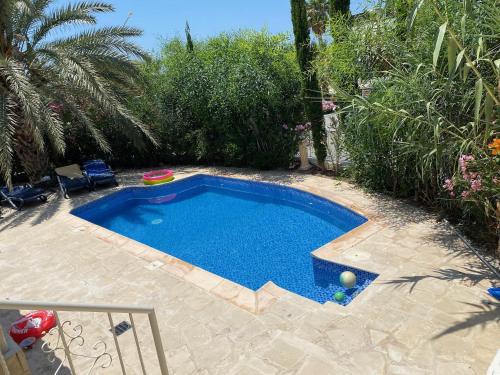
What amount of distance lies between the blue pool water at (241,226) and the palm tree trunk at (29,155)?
3230 mm

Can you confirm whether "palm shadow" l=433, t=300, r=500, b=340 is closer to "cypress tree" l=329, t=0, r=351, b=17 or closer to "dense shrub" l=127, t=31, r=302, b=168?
"cypress tree" l=329, t=0, r=351, b=17

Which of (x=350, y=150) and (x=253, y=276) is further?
(x=350, y=150)

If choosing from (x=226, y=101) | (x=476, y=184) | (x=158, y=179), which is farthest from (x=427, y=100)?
(x=158, y=179)

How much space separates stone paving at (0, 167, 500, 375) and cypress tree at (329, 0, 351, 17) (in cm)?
574

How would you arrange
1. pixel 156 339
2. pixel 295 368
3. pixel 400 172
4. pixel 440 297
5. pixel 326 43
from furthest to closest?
pixel 326 43
pixel 400 172
pixel 440 297
pixel 295 368
pixel 156 339

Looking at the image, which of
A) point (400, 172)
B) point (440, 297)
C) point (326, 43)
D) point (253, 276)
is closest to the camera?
point (440, 297)

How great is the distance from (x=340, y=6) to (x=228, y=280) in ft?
26.9

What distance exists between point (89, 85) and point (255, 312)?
9125mm

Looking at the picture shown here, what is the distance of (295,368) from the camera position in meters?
3.93

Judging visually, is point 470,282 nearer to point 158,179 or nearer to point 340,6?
point 340,6

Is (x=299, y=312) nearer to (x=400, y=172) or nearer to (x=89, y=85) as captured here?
(x=400, y=172)

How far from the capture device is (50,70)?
11891mm

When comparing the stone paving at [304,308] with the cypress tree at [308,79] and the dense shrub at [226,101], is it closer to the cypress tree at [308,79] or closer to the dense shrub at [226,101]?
the cypress tree at [308,79]

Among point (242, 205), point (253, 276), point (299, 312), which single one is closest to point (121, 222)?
point (242, 205)
